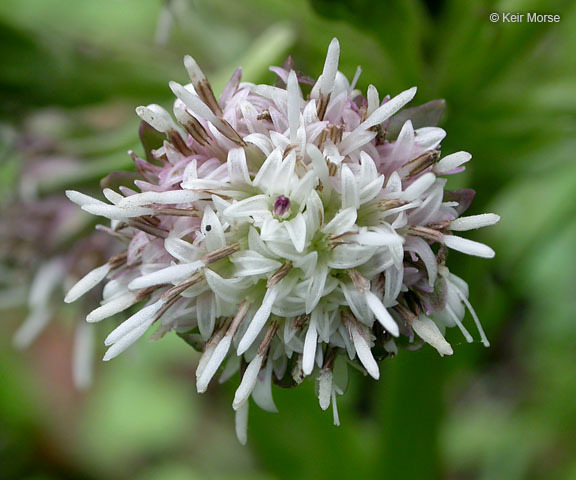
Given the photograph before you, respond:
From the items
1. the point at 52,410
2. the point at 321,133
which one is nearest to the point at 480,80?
the point at 321,133

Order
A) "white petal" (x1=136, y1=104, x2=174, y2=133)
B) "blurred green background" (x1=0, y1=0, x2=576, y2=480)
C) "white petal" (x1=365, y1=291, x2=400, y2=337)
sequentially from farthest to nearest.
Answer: "blurred green background" (x1=0, y1=0, x2=576, y2=480), "white petal" (x1=136, y1=104, x2=174, y2=133), "white petal" (x1=365, y1=291, x2=400, y2=337)

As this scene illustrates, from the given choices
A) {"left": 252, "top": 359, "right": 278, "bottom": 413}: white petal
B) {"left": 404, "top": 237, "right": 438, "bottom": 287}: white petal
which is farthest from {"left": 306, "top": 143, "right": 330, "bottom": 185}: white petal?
{"left": 252, "top": 359, "right": 278, "bottom": 413}: white petal

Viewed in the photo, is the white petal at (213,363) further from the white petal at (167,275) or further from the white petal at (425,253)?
the white petal at (425,253)

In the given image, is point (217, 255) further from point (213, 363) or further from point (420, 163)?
point (420, 163)

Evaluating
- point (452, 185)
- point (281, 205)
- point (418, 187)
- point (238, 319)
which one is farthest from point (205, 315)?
point (452, 185)

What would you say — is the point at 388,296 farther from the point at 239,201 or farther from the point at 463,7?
the point at 463,7

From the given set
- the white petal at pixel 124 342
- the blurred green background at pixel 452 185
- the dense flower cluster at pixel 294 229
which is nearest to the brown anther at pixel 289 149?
the dense flower cluster at pixel 294 229

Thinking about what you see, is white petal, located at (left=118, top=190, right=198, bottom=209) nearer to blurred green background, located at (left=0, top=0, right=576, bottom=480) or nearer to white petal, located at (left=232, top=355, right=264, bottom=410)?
white petal, located at (left=232, top=355, right=264, bottom=410)
